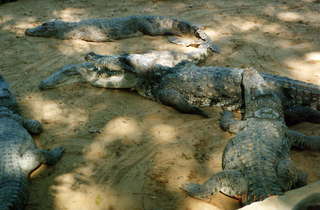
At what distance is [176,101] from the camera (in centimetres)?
446

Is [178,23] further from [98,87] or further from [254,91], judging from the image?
[254,91]

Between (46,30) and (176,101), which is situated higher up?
(46,30)

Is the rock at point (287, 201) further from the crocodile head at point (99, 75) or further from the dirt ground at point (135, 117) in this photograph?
the crocodile head at point (99, 75)

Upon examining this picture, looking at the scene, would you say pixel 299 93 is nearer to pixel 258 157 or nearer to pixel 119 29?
pixel 258 157

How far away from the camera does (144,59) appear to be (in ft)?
16.4

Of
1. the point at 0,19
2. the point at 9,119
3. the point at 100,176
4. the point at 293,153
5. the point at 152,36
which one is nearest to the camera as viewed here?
the point at 100,176

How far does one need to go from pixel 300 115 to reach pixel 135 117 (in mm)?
2007

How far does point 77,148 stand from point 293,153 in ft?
7.57

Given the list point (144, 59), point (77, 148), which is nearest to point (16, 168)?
point (77, 148)

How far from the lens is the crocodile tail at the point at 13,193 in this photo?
9.22 feet

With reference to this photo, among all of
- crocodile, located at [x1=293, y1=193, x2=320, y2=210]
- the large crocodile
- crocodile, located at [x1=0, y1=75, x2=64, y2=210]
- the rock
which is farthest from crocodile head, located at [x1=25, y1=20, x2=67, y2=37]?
crocodile, located at [x1=293, y1=193, x2=320, y2=210]

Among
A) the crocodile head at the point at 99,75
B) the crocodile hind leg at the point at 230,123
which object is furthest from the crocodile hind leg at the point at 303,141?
the crocodile head at the point at 99,75

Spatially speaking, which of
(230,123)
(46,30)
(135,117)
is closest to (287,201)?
(230,123)

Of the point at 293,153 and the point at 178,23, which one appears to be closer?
the point at 293,153
